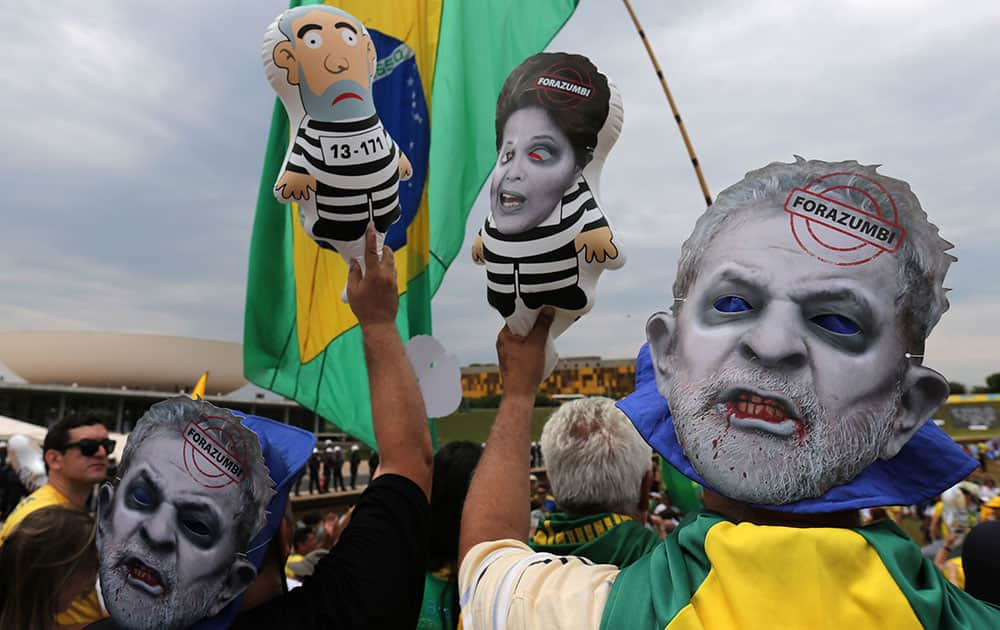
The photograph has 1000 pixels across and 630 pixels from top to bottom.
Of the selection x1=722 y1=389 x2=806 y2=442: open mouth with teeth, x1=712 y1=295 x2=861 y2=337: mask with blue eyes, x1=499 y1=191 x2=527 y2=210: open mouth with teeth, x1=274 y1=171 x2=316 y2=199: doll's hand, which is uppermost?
x1=274 y1=171 x2=316 y2=199: doll's hand

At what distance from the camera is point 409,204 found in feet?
12.0

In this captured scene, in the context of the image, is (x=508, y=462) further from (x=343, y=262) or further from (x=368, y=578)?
(x=343, y=262)

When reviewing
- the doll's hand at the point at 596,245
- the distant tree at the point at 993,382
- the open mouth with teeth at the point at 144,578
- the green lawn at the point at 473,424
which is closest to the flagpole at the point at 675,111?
the doll's hand at the point at 596,245

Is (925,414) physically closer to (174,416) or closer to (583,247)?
(583,247)

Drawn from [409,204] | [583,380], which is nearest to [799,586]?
[409,204]

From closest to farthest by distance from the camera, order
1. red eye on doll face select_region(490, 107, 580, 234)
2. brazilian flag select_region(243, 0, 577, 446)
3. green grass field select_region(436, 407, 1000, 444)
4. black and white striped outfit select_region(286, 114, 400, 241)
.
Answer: red eye on doll face select_region(490, 107, 580, 234)
black and white striped outfit select_region(286, 114, 400, 241)
brazilian flag select_region(243, 0, 577, 446)
green grass field select_region(436, 407, 1000, 444)

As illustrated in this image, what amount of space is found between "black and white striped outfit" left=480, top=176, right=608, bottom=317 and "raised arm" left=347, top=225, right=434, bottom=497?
0.32 m

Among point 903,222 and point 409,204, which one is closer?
point 903,222

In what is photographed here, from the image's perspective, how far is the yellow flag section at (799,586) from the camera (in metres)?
0.80

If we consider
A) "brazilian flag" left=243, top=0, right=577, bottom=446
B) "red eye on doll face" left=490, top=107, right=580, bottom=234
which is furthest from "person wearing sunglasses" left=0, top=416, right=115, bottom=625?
"red eye on doll face" left=490, top=107, right=580, bottom=234

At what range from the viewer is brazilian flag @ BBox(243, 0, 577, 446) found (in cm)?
374

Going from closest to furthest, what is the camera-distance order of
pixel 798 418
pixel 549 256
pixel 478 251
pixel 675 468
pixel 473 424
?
1. pixel 798 418
2. pixel 675 468
3. pixel 549 256
4. pixel 478 251
5. pixel 473 424

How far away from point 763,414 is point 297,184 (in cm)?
168

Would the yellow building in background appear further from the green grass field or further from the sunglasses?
the sunglasses
